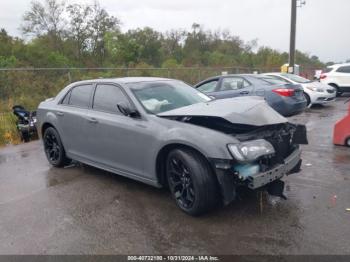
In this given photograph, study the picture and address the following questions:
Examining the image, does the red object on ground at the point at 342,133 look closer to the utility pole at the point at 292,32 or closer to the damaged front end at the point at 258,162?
the damaged front end at the point at 258,162

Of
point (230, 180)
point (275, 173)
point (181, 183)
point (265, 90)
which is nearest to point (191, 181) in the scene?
point (181, 183)

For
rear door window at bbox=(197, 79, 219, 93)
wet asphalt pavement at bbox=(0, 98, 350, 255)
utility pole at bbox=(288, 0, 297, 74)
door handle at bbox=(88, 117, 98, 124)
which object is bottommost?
wet asphalt pavement at bbox=(0, 98, 350, 255)

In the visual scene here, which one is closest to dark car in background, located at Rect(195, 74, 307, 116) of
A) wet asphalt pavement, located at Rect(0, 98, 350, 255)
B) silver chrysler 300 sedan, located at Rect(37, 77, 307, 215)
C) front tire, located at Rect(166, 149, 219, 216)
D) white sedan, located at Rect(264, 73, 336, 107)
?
white sedan, located at Rect(264, 73, 336, 107)

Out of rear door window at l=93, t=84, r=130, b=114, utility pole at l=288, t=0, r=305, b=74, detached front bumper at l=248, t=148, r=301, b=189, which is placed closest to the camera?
detached front bumper at l=248, t=148, r=301, b=189

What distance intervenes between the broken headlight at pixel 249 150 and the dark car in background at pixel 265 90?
5.98 metres

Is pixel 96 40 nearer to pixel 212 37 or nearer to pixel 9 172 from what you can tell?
pixel 212 37

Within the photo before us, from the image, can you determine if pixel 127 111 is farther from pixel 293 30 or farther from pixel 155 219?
pixel 293 30

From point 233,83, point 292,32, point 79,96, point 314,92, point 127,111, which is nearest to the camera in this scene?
point 127,111

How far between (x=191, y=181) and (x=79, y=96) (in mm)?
2911

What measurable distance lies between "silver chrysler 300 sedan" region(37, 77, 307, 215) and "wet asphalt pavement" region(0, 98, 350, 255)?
1.00 ft

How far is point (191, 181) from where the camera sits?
13.2 feet

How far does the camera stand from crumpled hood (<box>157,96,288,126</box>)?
4113mm

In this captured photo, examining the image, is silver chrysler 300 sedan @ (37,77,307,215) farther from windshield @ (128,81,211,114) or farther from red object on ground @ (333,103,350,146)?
red object on ground @ (333,103,350,146)

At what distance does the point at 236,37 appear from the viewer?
53625mm
